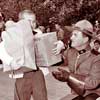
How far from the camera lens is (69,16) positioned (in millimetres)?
5402

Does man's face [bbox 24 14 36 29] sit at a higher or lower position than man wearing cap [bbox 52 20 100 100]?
higher

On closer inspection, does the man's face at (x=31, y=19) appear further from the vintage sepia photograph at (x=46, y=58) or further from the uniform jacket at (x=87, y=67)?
the uniform jacket at (x=87, y=67)

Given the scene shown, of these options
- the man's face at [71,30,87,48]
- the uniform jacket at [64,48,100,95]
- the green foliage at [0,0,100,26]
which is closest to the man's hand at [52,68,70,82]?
the uniform jacket at [64,48,100,95]

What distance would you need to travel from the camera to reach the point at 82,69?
2.11 meters

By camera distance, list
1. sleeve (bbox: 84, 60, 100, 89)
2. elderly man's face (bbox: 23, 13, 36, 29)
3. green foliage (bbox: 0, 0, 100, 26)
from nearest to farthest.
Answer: sleeve (bbox: 84, 60, 100, 89)
elderly man's face (bbox: 23, 13, 36, 29)
green foliage (bbox: 0, 0, 100, 26)

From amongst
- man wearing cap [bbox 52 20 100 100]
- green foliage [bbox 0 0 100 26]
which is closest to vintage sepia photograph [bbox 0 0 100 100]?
man wearing cap [bbox 52 20 100 100]

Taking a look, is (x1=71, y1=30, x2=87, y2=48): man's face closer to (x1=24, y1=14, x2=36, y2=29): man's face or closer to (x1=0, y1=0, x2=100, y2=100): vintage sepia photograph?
(x1=0, y1=0, x2=100, y2=100): vintage sepia photograph

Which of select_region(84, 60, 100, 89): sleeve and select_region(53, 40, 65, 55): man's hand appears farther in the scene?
select_region(53, 40, 65, 55): man's hand

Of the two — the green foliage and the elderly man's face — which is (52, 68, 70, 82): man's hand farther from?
the green foliage

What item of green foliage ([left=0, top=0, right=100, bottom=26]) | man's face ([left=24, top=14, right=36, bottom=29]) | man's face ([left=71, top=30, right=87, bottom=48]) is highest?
man's face ([left=24, top=14, right=36, bottom=29])

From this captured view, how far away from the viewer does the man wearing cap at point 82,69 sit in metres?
Result: 2.00

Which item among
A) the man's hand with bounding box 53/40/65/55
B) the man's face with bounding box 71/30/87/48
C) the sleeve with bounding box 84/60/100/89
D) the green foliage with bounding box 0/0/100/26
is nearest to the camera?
the sleeve with bounding box 84/60/100/89

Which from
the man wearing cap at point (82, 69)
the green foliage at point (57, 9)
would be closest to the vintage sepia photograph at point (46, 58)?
the man wearing cap at point (82, 69)

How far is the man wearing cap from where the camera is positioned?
1997 mm
